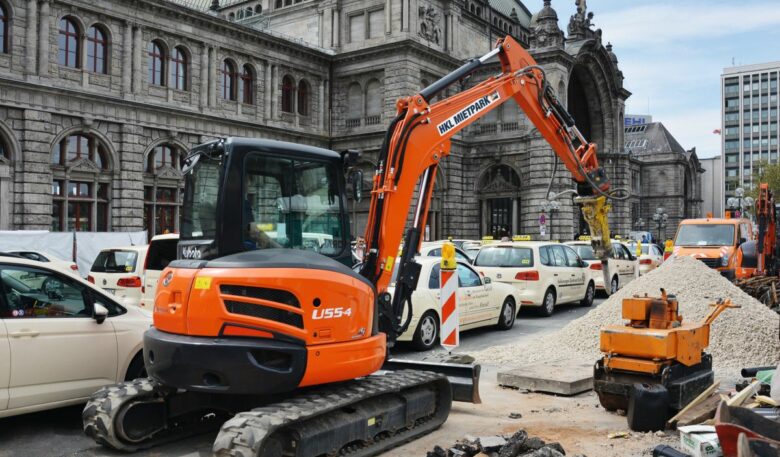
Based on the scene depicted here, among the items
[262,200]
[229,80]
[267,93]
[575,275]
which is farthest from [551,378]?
[267,93]

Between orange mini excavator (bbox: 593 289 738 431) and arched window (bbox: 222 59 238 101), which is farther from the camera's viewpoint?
arched window (bbox: 222 59 238 101)

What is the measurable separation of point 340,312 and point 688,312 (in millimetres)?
6849

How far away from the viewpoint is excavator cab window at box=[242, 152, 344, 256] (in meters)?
5.81

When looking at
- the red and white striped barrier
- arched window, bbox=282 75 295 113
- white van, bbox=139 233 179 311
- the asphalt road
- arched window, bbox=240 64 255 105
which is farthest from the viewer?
arched window, bbox=282 75 295 113

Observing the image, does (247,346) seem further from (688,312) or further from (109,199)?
(109,199)

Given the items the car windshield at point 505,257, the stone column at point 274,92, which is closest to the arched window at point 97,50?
the stone column at point 274,92

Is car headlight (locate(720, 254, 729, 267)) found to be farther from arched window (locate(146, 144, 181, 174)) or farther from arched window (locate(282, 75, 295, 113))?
arched window (locate(282, 75, 295, 113))

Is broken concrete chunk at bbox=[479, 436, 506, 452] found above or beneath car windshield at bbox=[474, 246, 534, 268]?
beneath

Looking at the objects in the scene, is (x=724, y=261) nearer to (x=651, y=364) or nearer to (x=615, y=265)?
(x=615, y=265)

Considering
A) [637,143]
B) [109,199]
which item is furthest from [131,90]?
[637,143]

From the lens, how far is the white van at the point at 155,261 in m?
12.2

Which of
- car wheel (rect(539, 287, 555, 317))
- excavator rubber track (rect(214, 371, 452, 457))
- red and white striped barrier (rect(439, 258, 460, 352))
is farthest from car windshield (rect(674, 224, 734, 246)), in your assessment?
excavator rubber track (rect(214, 371, 452, 457))

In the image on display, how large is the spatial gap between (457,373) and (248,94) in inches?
1243

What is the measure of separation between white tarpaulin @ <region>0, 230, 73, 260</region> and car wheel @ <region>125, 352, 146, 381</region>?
44.6 ft
